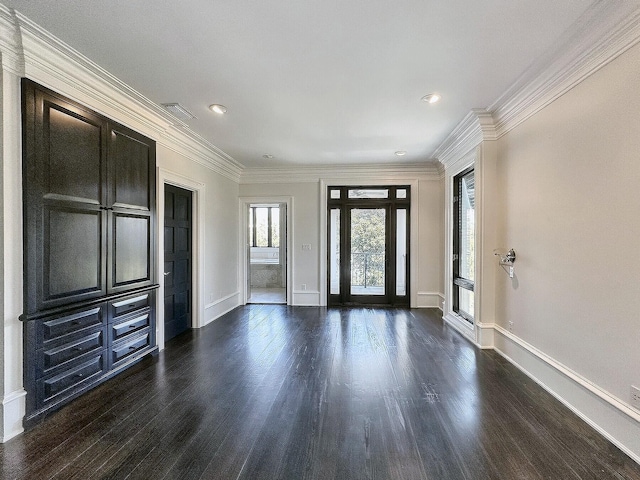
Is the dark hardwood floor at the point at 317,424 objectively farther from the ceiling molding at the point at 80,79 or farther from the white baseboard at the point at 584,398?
the ceiling molding at the point at 80,79

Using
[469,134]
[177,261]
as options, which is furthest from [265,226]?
[469,134]

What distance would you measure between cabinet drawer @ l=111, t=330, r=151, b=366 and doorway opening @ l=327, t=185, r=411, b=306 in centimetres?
345

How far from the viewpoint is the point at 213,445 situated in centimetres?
188

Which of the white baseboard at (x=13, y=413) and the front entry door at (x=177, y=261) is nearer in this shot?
the white baseboard at (x=13, y=413)

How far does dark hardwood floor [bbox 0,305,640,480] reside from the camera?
1.70m

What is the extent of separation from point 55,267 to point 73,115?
1200 millimetres

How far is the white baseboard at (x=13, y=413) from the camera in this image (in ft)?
6.31

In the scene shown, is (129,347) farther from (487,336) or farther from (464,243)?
(464,243)

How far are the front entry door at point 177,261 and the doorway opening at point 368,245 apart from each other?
8.64ft

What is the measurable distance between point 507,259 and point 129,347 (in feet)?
13.0

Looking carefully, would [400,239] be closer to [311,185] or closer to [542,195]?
[311,185]

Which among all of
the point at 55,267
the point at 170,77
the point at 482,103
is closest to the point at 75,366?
the point at 55,267

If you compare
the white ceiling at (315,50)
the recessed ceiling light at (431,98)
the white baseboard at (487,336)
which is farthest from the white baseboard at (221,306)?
the recessed ceiling light at (431,98)

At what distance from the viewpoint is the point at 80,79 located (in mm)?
2432
